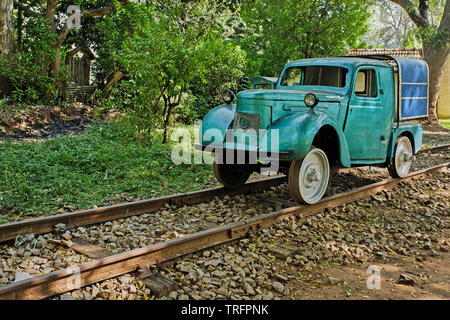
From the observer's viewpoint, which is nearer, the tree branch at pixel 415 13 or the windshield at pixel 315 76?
the windshield at pixel 315 76

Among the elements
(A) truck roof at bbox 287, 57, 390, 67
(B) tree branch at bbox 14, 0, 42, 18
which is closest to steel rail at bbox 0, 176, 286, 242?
(A) truck roof at bbox 287, 57, 390, 67

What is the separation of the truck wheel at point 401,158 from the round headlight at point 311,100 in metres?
2.77

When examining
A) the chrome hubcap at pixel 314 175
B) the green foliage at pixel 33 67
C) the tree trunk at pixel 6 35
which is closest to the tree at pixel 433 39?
the chrome hubcap at pixel 314 175

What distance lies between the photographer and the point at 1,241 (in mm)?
Result: 4676

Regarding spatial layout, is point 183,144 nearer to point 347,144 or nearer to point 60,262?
point 347,144

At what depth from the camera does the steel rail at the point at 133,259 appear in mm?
3424

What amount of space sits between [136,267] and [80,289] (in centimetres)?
57

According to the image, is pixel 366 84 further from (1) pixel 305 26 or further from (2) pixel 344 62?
(1) pixel 305 26

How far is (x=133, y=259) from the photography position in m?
4.09

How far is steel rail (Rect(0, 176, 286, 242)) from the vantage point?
485 cm

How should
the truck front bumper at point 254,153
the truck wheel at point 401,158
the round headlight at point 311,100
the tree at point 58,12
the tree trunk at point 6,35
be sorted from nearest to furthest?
the truck front bumper at point 254,153
the round headlight at point 311,100
the truck wheel at point 401,158
the tree trunk at point 6,35
the tree at point 58,12

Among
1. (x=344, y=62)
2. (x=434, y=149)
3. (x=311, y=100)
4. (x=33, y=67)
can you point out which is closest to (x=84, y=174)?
(x=311, y=100)

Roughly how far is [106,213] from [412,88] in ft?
18.9

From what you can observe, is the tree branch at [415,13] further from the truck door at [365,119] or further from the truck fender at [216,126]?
the truck fender at [216,126]
